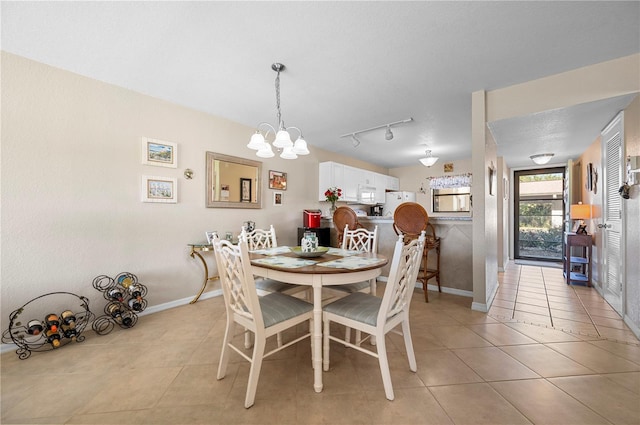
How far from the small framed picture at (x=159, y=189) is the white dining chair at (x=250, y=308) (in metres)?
1.68

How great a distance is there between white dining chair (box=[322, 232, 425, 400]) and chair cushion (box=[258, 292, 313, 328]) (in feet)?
0.55

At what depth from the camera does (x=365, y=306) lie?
168 cm

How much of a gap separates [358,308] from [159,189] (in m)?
2.51

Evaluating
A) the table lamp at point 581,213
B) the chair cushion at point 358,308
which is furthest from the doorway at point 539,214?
the chair cushion at point 358,308

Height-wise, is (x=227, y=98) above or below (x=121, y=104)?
above

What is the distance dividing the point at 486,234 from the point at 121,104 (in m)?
4.08

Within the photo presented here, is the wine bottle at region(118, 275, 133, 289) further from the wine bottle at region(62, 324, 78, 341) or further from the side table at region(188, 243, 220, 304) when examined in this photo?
the side table at region(188, 243, 220, 304)

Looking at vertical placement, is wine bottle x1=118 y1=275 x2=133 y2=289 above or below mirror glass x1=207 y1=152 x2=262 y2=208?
below

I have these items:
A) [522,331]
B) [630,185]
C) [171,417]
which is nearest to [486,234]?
[522,331]

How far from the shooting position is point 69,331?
209 cm

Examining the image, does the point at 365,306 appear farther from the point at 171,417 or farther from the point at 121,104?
the point at 121,104

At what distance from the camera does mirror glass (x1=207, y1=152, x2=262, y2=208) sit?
330cm

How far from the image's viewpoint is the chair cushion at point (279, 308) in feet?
5.09

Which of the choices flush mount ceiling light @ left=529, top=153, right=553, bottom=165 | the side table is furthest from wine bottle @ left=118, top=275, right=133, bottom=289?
flush mount ceiling light @ left=529, top=153, right=553, bottom=165
